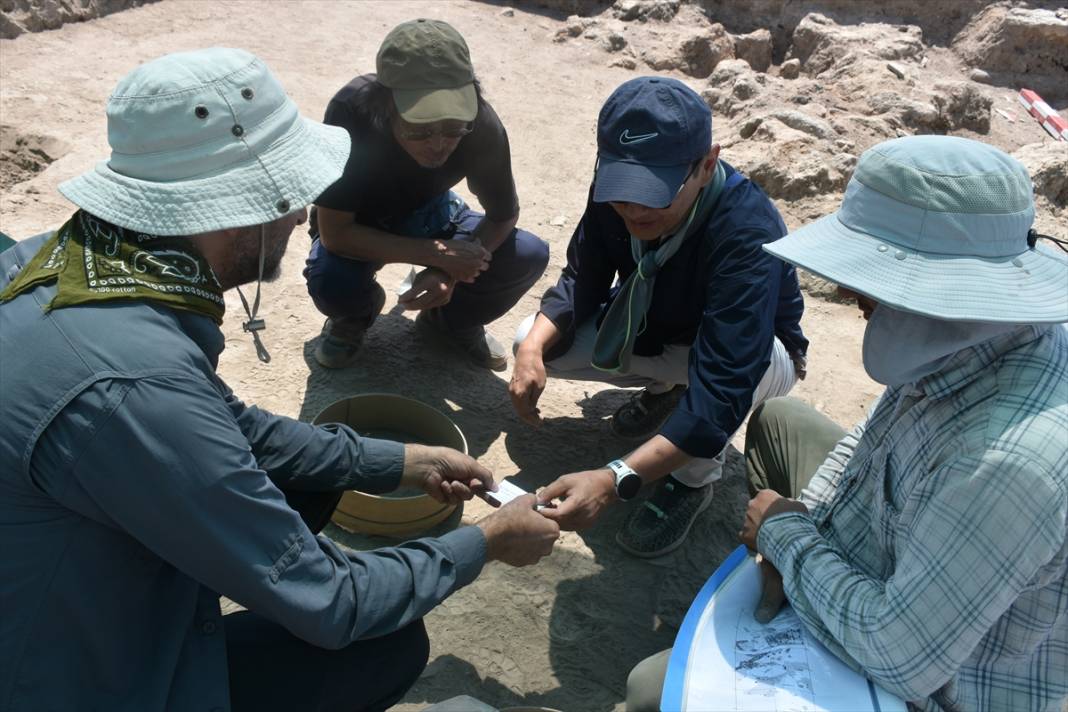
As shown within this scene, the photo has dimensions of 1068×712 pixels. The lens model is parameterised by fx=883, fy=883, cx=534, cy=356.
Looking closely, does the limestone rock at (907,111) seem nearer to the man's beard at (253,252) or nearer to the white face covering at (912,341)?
the white face covering at (912,341)

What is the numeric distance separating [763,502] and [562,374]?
1405mm

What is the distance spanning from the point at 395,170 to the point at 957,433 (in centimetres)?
247

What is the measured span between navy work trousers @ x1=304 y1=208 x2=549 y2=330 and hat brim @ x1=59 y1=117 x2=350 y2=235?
1769mm

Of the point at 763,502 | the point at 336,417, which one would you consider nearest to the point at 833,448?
the point at 763,502

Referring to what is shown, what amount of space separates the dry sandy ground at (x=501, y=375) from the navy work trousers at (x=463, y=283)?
27cm

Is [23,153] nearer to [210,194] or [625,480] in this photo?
[210,194]

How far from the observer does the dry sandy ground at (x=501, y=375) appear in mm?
2818

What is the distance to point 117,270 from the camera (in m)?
1.71

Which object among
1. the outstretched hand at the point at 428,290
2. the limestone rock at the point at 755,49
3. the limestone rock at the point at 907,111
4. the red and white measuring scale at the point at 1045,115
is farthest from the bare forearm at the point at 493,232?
the red and white measuring scale at the point at 1045,115

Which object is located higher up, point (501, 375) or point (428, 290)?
point (428, 290)

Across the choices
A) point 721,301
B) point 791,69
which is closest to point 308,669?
point 721,301

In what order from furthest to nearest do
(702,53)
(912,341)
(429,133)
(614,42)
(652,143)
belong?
1. (614,42)
2. (702,53)
3. (429,133)
4. (652,143)
5. (912,341)

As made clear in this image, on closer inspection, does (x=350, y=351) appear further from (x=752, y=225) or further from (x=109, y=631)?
(x=109, y=631)

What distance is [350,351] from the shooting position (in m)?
3.96
